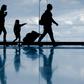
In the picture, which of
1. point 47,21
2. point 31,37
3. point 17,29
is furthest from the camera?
point 17,29

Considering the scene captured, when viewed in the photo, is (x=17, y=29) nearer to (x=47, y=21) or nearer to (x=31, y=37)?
(x=31, y=37)

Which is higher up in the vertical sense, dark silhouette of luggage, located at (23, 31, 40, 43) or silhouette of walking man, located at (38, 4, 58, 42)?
silhouette of walking man, located at (38, 4, 58, 42)

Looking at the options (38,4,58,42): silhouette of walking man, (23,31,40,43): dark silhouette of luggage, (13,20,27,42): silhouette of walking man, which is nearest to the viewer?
(38,4,58,42): silhouette of walking man

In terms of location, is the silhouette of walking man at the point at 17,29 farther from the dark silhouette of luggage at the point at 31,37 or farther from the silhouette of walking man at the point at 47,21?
the silhouette of walking man at the point at 47,21

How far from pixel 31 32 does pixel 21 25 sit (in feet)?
1.66

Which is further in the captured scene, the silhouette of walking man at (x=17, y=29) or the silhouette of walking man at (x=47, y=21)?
the silhouette of walking man at (x=17, y=29)

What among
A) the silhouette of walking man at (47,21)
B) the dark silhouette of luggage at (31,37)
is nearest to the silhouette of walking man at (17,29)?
the dark silhouette of luggage at (31,37)

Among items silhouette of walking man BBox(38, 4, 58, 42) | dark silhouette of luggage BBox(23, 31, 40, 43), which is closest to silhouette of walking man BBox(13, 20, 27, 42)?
dark silhouette of luggage BBox(23, 31, 40, 43)

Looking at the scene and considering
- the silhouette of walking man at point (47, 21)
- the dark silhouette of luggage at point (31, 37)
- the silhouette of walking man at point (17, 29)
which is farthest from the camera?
the silhouette of walking man at point (17, 29)

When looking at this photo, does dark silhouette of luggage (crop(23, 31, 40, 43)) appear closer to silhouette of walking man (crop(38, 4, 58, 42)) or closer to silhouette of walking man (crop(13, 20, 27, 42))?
silhouette of walking man (crop(13, 20, 27, 42))

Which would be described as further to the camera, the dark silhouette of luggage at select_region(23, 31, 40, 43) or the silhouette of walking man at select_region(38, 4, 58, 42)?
the dark silhouette of luggage at select_region(23, 31, 40, 43)

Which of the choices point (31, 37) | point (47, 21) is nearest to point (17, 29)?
point (31, 37)

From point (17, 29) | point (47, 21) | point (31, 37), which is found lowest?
point (31, 37)

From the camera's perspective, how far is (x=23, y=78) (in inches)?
285
